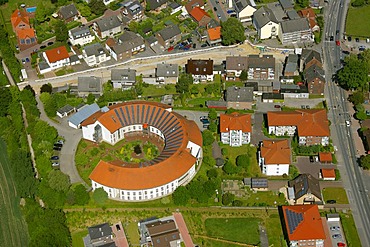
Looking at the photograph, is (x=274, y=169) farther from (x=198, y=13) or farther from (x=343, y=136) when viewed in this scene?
(x=198, y=13)

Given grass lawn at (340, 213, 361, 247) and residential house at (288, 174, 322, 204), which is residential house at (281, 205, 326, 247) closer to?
grass lawn at (340, 213, 361, 247)

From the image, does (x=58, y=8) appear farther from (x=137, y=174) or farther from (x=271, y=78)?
(x=137, y=174)

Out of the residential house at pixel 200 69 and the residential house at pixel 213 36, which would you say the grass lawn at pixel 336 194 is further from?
the residential house at pixel 213 36

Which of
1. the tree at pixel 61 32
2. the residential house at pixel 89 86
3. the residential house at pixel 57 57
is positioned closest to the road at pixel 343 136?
the residential house at pixel 89 86

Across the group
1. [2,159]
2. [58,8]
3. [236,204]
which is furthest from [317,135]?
[58,8]

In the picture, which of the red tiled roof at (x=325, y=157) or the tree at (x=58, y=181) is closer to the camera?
the tree at (x=58, y=181)

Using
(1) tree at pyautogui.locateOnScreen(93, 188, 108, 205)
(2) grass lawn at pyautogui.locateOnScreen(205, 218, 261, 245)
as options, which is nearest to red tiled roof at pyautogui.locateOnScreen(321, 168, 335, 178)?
(2) grass lawn at pyautogui.locateOnScreen(205, 218, 261, 245)
